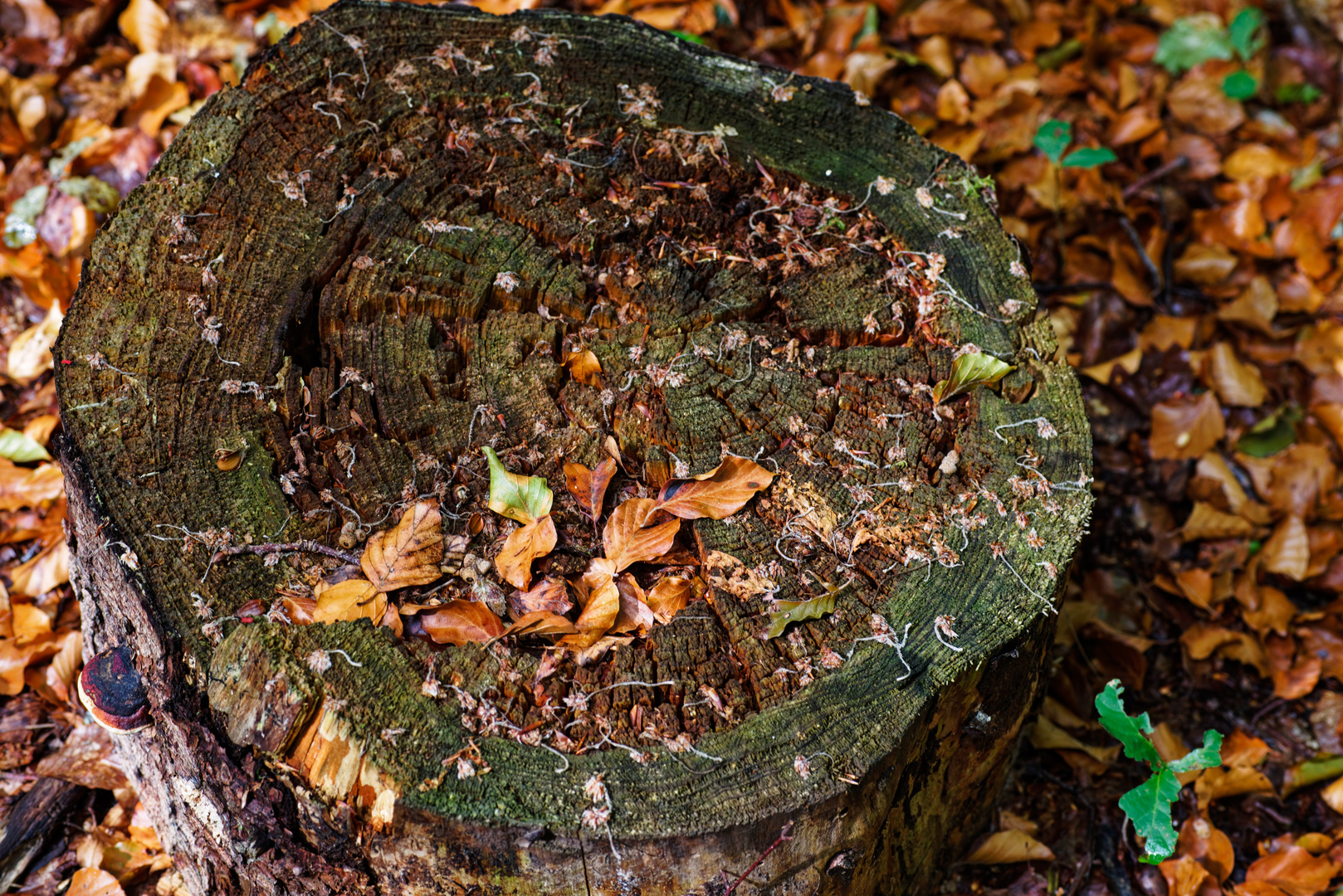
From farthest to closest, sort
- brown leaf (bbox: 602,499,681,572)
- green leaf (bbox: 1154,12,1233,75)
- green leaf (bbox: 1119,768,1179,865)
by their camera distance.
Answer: green leaf (bbox: 1154,12,1233,75) → green leaf (bbox: 1119,768,1179,865) → brown leaf (bbox: 602,499,681,572)

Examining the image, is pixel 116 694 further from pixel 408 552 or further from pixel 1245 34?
pixel 1245 34

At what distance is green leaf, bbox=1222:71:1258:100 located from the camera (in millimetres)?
3668

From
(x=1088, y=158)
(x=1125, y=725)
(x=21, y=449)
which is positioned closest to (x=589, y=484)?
(x=1125, y=725)

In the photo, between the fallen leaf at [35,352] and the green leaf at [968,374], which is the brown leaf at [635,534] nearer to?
the green leaf at [968,374]

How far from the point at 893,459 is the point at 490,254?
3.11 feet

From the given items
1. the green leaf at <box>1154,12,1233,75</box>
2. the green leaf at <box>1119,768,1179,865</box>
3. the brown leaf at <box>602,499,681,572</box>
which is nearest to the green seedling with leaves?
the green leaf at <box>1119,768,1179,865</box>

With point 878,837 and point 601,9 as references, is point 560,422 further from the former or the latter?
point 601,9

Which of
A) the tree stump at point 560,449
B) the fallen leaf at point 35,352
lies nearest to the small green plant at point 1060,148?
the tree stump at point 560,449

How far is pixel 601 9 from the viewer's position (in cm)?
339

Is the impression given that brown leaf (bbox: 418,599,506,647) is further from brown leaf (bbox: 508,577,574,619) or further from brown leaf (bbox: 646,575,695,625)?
brown leaf (bbox: 646,575,695,625)

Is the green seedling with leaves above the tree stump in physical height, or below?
below

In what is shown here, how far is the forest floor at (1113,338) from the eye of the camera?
2348 millimetres

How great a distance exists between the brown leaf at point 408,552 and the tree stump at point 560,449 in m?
0.03

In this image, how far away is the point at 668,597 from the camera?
1.70 metres
